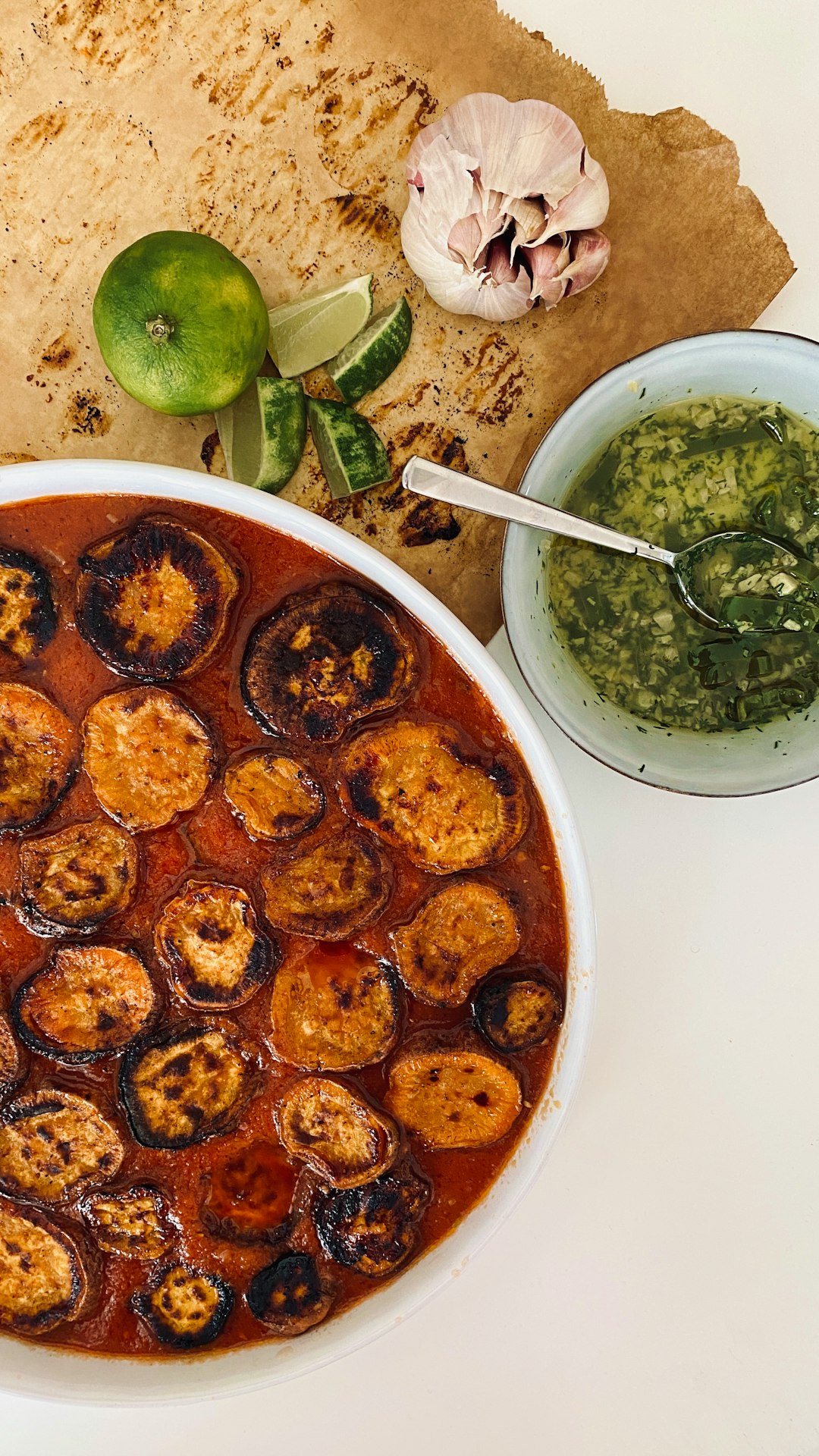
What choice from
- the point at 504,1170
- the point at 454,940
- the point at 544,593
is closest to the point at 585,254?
the point at 544,593

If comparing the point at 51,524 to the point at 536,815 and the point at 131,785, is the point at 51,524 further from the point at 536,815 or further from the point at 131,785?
the point at 536,815

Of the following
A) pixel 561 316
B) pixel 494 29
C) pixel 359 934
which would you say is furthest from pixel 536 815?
pixel 494 29

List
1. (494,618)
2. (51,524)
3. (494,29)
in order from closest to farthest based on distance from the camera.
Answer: (51,524) < (494,29) < (494,618)

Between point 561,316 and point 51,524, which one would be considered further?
point 561,316

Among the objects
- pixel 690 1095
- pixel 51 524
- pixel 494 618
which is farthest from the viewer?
pixel 690 1095

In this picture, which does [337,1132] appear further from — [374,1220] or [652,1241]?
[652,1241]

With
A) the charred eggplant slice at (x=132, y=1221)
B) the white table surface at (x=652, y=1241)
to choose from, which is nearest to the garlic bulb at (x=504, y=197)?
the white table surface at (x=652, y=1241)

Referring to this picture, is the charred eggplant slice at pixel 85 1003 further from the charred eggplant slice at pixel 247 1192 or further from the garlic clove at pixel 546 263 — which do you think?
the garlic clove at pixel 546 263
